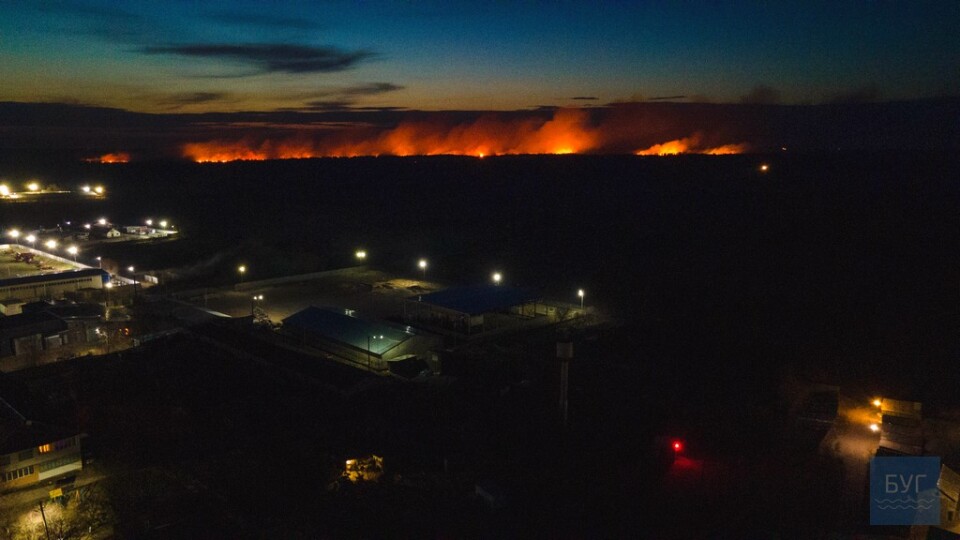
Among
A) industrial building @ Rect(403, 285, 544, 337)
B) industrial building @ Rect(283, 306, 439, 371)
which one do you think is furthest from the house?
industrial building @ Rect(403, 285, 544, 337)

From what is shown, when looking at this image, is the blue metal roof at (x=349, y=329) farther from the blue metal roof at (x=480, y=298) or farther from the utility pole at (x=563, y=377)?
the utility pole at (x=563, y=377)

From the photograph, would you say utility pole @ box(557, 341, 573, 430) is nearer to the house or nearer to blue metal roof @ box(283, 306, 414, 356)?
blue metal roof @ box(283, 306, 414, 356)

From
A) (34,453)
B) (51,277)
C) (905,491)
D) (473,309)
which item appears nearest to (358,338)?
(473,309)

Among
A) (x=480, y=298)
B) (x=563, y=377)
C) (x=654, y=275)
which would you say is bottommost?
(x=654, y=275)

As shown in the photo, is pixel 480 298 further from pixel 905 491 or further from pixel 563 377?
pixel 905 491

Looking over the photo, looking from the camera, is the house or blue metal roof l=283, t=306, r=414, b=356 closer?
the house

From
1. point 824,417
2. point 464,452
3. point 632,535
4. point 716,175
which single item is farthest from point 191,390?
point 716,175
